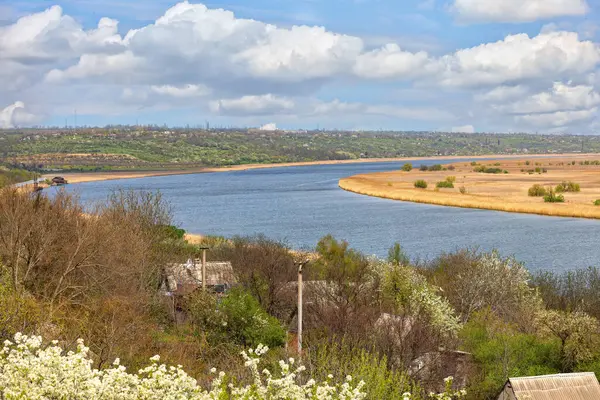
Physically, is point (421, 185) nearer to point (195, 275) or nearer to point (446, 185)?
point (446, 185)

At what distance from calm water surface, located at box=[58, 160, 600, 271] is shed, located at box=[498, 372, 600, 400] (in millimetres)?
30146

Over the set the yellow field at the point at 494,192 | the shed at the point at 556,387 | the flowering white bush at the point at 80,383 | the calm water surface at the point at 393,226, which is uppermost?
the flowering white bush at the point at 80,383

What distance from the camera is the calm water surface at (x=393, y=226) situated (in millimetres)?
62812

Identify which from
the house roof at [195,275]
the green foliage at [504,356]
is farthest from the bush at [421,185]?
the green foliage at [504,356]

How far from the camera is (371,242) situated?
6794 cm

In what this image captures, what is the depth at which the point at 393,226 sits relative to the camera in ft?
264

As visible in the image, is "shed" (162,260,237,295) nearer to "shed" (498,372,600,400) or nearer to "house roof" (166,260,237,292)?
"house roof" (166,260,237,292)

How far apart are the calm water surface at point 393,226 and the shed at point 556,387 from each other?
3015 cm

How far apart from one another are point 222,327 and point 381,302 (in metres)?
9.42

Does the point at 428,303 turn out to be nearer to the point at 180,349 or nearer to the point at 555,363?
the point at 555,363

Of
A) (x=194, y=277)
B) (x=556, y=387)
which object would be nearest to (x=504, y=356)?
(x=556, y=387)

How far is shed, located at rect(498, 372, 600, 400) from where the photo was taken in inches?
906

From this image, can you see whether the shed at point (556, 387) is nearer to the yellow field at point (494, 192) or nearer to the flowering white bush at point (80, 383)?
the flowering white bush at point (80, 383)

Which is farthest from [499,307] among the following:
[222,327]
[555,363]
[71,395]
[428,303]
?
[71,395]
